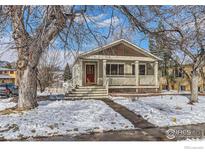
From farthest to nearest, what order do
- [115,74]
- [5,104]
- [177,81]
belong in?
1. [115,74]
2. [177,81]
3. [5,104]

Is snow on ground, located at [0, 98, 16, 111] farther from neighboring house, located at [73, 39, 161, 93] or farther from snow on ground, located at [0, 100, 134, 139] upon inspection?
neighboring house, located at [73, 39, 161, 93]

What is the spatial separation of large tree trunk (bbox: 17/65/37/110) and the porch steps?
85 cm

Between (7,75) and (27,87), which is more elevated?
(7,75)

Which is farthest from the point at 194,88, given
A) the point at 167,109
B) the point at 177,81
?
the point at 167,109

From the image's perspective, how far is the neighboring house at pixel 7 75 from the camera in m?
5.73

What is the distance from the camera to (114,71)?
21.0ft

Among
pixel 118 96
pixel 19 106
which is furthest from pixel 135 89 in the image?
pixel 19 106

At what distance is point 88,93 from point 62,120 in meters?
0.94

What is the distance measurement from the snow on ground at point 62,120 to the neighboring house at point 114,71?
509 mm

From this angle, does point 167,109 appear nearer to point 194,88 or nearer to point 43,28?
point 194,88

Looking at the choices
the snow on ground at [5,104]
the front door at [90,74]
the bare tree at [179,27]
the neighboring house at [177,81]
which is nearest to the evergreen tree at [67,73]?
the front door at [90,74]

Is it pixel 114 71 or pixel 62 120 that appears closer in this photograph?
pixel 62 120

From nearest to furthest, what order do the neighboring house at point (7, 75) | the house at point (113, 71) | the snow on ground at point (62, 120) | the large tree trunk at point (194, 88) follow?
the snow on ground at point (62, 120)
the neighboring house at point (7, 75)
the large tree trunk at point (194, 88)
the house at point (113, 71)

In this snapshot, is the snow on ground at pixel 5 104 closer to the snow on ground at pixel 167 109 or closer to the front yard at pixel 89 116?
the front yard at pixel 89 116
